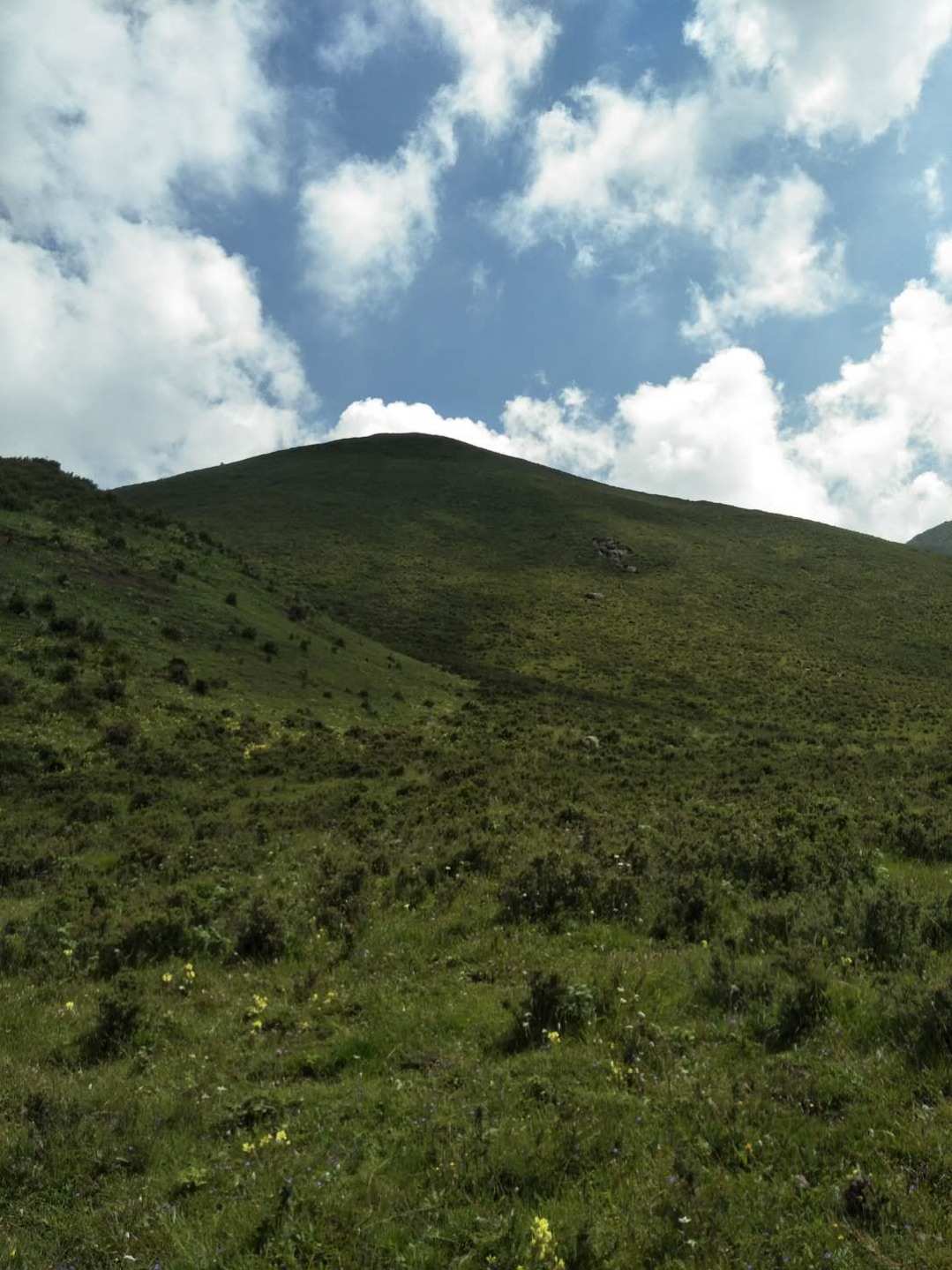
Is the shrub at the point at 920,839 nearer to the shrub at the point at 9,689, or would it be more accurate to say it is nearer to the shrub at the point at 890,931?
the shrub at the point at 890,931

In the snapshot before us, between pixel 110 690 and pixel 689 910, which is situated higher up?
pixel 110 690

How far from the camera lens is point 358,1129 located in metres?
6.87

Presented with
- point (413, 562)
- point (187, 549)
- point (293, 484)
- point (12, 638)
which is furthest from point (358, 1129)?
point (293, 484)

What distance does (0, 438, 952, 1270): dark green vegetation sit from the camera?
5770mm

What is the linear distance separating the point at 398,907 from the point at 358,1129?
605 cm

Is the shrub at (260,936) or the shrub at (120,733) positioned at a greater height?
the shrub at (120,733)

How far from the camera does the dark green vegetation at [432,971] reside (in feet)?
18.9

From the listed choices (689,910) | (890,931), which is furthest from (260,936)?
(890,931)

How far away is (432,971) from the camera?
A: 10578 mm

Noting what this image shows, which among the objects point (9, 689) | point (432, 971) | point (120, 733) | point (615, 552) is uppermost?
point (615, 552)

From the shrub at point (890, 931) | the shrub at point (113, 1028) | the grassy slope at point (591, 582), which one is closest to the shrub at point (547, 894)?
the shrub at point (890, 931)

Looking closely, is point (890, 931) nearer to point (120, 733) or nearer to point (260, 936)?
point (260, 936)

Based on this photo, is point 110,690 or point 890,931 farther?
point 110,690

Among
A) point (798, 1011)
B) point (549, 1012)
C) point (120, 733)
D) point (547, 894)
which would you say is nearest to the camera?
point (798, 1011)
